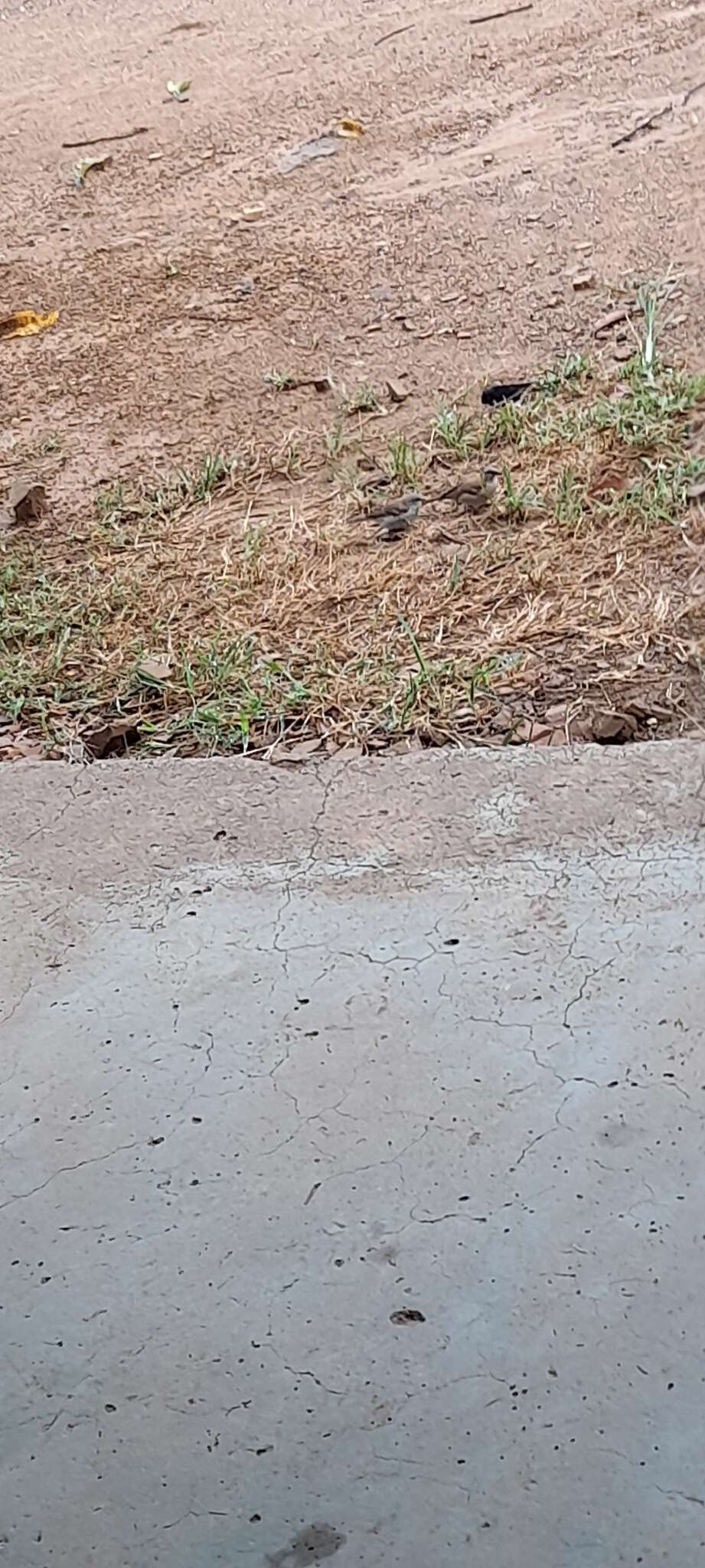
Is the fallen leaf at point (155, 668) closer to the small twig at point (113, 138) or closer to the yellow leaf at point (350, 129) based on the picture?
the yellow leaf at point (350, 129)

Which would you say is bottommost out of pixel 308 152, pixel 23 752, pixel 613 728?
pixel 613 728

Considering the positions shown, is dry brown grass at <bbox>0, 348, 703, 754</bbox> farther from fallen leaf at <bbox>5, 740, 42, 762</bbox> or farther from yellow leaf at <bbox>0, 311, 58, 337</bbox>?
yellow leaf at <bbox>0, 311, 58, 337</bbox>

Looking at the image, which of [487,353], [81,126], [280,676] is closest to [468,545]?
[280,676]

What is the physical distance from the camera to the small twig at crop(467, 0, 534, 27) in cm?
430

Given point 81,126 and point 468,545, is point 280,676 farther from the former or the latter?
point 81,126

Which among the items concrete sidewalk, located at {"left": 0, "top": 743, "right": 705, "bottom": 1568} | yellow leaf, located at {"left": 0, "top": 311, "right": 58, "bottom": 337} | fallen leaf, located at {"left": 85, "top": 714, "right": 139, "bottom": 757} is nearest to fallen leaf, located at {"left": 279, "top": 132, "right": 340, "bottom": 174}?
yellow leaf, located at {"left": 0, "top": 311, "right": 58, "bottom": 337}

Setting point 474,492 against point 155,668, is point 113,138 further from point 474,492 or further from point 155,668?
point 155,668

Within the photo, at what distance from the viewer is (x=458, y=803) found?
5.79ft

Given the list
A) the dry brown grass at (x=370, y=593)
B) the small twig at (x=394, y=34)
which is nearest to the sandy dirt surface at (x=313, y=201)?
the small twig at (x=394, y=34)

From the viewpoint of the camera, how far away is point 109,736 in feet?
6.89

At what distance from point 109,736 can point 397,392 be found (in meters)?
1.27

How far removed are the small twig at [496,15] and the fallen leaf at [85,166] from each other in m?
1.19

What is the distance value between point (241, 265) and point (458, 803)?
7.46 feet

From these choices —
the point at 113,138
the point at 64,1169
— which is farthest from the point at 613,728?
the point at 113,138
